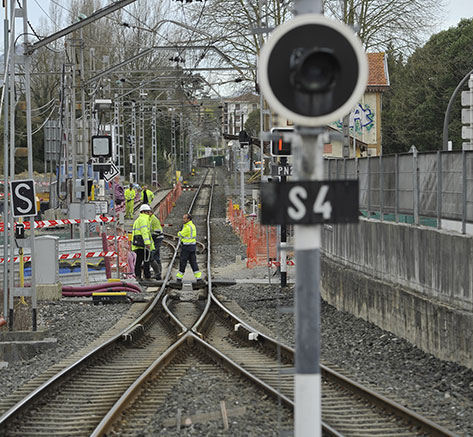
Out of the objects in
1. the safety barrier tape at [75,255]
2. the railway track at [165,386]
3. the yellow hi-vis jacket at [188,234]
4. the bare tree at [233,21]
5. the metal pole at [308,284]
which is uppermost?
the bare tree at [233,21]

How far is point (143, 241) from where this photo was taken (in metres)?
25.2

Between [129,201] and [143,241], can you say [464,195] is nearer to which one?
[143,241]

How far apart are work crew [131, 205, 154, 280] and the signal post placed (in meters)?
19.3

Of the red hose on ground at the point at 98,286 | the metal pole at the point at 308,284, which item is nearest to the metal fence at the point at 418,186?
the red hose on ground at the point at 98,286

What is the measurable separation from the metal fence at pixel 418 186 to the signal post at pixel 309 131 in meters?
7.30

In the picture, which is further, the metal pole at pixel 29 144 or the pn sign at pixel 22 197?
the pn sign at pixel 22 197

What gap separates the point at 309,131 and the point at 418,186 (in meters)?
9.61

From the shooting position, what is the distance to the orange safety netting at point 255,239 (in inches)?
1165

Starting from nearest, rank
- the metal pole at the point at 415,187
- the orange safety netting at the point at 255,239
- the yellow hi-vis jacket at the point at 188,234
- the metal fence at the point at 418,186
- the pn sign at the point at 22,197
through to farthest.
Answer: the metal fence at the point at 418,186 < the metal pole at the point at 415,187 < the pn sign at the point at 22,197 < the yellow hi-vis jacket at the point at 188,234 < the orange safety netting at the point at 255,239

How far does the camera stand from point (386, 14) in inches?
1757

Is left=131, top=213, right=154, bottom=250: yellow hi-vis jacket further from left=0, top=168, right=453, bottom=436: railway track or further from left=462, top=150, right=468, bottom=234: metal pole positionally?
left=462, top=150, right=468, bottom=234: metal pole

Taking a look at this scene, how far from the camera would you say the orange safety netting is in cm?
2958

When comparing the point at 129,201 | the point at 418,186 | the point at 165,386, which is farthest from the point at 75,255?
the point at 129,201

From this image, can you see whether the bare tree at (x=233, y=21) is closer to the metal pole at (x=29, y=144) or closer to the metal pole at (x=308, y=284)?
the metal pole at (x=29, y=144)
